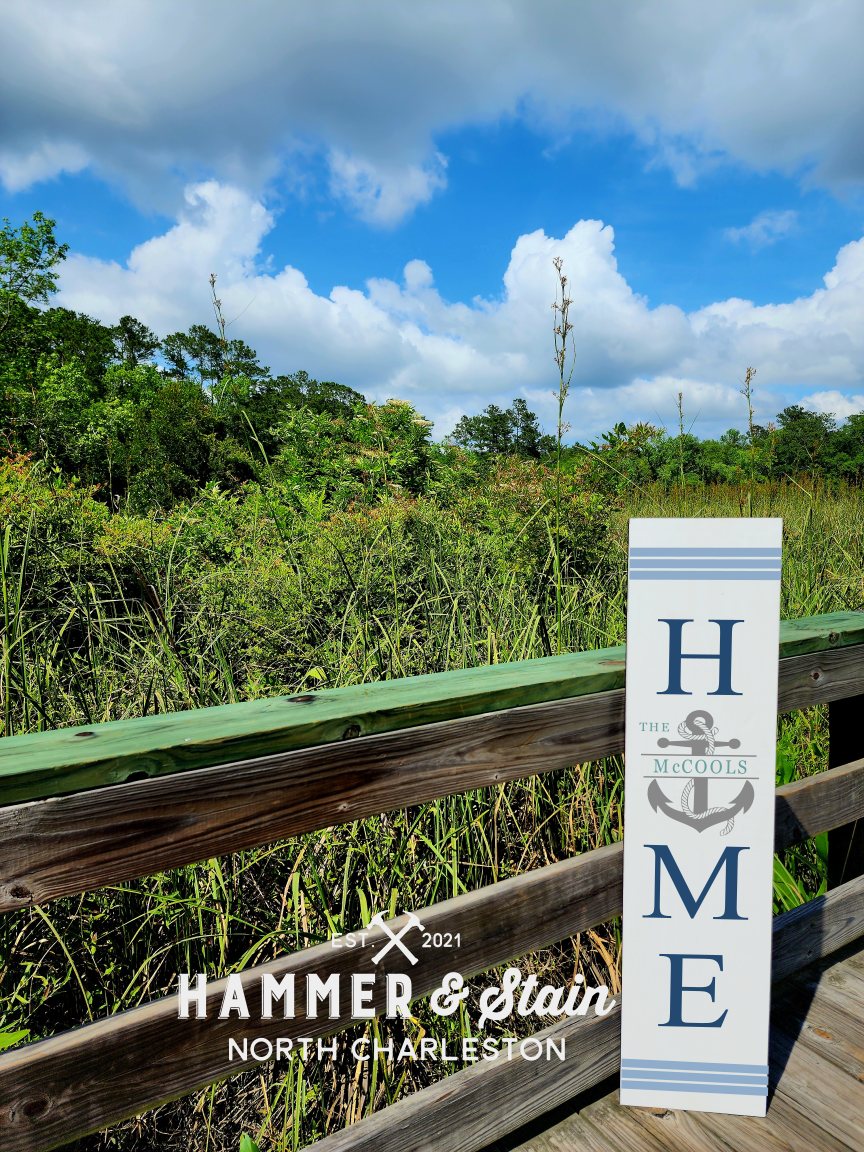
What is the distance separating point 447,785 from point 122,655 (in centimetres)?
147

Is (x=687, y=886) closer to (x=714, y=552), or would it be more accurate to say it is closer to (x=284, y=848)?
(x=714, y=552)

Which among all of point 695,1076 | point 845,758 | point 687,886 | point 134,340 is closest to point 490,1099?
point 695,1076

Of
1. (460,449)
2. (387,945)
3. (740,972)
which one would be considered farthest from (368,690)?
(460,449)

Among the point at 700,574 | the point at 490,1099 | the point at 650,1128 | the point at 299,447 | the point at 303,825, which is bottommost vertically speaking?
the point at 650,1128

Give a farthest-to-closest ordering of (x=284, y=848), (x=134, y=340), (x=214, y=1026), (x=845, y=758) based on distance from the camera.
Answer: (x=134, y=340) → (x=845, y=758) → (x=284, y=848) → (x=214, y=1026)

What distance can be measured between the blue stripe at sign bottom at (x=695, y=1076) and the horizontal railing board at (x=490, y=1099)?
0.08 m

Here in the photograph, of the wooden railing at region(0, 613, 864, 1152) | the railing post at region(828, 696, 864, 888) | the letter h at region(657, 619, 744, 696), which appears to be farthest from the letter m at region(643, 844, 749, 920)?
the railing post at region(828, 696, 864, 888)

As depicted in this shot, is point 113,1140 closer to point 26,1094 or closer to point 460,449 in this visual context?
point 26,1094

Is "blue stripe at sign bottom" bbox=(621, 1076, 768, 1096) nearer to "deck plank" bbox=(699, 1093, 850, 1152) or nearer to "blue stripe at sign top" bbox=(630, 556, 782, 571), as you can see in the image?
"deck plank" bbox=(699, 1093, 850, 1152)

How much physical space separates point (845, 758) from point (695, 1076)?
3.63 feet

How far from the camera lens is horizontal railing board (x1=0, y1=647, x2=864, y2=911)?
3.05 feet

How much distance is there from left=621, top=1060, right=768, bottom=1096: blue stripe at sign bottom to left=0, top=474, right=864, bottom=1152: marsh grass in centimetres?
38

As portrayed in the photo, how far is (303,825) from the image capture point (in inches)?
45.4

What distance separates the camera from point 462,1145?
1367 millimetres
